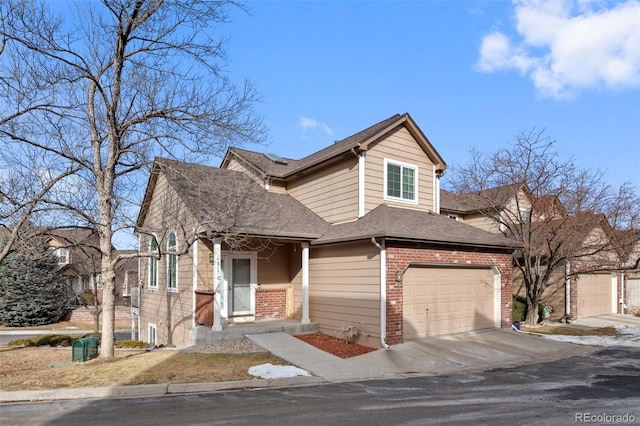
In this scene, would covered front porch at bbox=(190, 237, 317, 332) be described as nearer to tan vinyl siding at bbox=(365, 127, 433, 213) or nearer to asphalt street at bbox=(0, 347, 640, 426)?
tan vinyl siding at bbox=(365, 127, 433, 213)

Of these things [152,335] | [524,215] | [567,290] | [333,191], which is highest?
[333,191]

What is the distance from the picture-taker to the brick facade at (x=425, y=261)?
39.6 ft

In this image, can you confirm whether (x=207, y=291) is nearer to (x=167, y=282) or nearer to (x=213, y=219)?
(x=213, y=219)

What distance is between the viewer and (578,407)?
6.99 m

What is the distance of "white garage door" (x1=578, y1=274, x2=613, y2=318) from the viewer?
2070 cm

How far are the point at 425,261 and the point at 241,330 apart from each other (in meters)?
5.80

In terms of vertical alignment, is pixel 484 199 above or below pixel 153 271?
above

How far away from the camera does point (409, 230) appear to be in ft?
42.2

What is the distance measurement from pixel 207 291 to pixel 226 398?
559cm

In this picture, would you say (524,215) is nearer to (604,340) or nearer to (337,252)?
(604,340)

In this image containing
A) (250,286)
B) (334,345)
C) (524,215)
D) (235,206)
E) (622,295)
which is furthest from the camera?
(622,295)

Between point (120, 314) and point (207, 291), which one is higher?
point (207, 291)

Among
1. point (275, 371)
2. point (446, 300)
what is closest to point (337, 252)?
point (446, 300)

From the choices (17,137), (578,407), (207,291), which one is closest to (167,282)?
(207,291)
